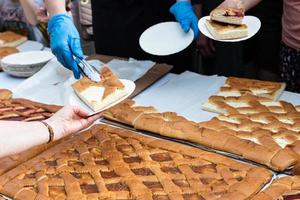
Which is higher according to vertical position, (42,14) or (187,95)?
(42,14)

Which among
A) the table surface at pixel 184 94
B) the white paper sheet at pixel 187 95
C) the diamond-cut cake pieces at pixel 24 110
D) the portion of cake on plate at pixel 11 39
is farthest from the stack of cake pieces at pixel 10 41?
the white paper sheet at pixel 187 95

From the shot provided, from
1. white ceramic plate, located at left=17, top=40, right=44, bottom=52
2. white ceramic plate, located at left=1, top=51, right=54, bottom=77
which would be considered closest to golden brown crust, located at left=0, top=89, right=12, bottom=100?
white ceramic plate, located at left=1, top=51, right=54, bottom=77

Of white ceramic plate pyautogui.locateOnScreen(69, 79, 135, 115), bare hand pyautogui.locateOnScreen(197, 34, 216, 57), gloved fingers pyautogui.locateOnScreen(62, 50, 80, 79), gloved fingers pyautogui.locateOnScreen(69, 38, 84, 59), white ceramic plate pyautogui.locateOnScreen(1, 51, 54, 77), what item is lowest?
bare hand pyautogui.locateOnScreen(197, 34, 216, 57)

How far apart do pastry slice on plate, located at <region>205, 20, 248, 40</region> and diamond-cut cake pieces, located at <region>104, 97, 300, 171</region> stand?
280 millimetres

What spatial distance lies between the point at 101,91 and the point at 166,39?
407 millimetres

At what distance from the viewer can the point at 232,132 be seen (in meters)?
1.40

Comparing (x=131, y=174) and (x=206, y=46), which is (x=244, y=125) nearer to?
(x=131, y=174)

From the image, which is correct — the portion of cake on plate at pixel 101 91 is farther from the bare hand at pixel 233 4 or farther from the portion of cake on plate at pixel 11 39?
the portion of cake on plate at pixel 11 39

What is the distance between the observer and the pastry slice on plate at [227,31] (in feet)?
5.29

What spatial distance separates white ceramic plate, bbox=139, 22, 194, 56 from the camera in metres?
1.70

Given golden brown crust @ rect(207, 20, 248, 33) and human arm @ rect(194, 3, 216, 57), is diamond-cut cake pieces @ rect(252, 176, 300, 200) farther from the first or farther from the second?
human arm @ rect(194, 3, 216, 57)

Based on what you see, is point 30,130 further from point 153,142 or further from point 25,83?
point 25,83

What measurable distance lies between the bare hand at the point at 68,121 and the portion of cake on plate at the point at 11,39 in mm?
1087

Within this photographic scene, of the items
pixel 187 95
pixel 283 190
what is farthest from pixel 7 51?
pixel 283 190
